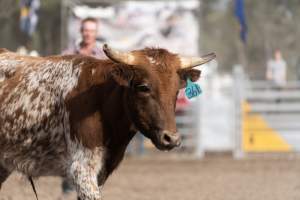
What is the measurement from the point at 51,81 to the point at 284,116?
11.6 m

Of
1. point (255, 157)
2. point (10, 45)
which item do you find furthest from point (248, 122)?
point (10, 45)

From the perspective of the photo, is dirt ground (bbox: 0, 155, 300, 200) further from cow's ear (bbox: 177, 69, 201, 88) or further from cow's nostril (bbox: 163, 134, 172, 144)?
cow's nostril (bbox: 163, 134, 172, 144)

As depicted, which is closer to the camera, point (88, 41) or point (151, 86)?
point (151, 86)

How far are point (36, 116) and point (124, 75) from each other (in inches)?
38.0

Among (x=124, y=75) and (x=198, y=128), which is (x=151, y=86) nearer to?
(x=124, y=75)

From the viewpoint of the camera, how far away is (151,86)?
6328 millimetres

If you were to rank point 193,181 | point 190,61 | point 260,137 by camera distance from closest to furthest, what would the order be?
point 190,61, point 193,181, point 260,137

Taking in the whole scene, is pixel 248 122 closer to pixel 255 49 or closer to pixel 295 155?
pixel 295 155

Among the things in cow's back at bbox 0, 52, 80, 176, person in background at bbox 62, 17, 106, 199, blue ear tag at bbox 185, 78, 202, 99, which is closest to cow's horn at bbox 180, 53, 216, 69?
blue ear tag at bbox 185, 78, 202, 99

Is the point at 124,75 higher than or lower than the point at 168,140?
higher

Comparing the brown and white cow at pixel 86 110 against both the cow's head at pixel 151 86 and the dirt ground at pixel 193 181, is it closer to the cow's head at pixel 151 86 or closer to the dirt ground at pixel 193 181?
the cow's head at pixel 151 86

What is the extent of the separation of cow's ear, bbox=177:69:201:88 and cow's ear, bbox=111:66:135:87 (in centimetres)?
40

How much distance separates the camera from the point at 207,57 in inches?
271

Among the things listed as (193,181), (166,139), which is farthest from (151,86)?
(193,181)
